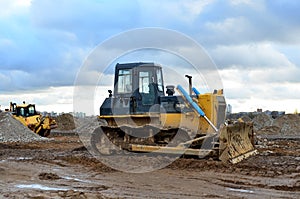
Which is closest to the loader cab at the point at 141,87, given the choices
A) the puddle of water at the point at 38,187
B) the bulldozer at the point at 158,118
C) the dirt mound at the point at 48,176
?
the bulldozer at the point at 158,118

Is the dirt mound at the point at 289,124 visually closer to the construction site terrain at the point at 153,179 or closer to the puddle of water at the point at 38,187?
the construction site terrain at the point at 153,179

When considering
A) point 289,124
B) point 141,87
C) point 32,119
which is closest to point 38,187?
point 141,87

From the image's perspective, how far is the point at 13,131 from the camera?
83.6 feet

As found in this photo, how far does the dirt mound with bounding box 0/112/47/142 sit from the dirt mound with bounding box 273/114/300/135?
1974cm

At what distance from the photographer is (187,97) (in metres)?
13.3

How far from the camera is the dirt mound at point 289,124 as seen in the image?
3461 centimetres

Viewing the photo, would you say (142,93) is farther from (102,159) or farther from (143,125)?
(102,159)

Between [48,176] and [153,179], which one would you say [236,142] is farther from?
[48,176]

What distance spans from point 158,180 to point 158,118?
13.0ft

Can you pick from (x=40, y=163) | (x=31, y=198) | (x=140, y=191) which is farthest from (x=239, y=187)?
(x=40, y=163)

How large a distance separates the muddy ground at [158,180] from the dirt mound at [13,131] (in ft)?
37.5

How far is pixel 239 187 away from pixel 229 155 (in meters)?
3.35

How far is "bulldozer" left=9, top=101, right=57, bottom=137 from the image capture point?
28922 millimetres

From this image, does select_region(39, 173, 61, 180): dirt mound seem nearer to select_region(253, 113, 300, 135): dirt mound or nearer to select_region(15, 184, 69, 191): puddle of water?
select_region(15, 184, 69, 191): puddle of water
